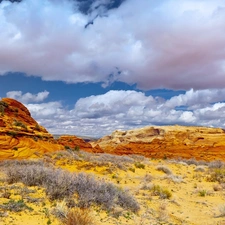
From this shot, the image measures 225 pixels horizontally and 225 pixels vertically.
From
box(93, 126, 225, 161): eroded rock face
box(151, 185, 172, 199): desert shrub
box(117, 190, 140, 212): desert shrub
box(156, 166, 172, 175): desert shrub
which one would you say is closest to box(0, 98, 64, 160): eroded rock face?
box(156, 166, 172, 175): desert shrub

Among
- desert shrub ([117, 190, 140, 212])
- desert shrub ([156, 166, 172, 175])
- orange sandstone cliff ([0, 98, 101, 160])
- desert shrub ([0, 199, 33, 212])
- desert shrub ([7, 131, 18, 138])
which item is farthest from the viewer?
desert shrub ([7, 131, 18, 138])

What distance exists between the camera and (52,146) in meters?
29.5

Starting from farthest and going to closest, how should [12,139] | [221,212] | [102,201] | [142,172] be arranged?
1. [12,139]
2. [142,172]
3. [221,212]
4. [102,201]

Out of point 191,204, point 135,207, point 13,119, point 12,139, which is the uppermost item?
point 13,119

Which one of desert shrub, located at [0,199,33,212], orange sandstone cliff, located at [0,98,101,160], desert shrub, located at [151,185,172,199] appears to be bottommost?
desert shrub, located at [151,185,172,199]

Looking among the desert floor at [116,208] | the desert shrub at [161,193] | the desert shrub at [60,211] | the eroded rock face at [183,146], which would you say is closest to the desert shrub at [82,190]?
the desert floor at [116,208]

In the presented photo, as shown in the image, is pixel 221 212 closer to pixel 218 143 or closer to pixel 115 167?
pixel 115 167

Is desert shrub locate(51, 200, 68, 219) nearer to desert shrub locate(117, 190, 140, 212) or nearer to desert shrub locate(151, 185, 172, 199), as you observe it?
desert shrub locate(117, 190, 140, 212)

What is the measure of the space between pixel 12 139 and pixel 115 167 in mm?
10109

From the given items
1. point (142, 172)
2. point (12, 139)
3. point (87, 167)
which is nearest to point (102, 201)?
point (87, 167)

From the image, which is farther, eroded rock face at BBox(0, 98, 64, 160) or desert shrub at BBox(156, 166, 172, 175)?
eroded rock face at BBox(0, 98, 64, 160)

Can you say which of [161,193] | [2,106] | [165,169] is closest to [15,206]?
[161,193]

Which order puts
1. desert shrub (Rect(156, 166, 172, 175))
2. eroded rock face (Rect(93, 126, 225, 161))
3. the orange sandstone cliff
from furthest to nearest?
eroded rock face (Rect(93, 126, 225, 161))
the orange sandstone cliff
desert shrub (Rect(156, 166, 172, 175))

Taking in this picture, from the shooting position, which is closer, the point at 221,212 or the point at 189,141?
the point at 221,212
